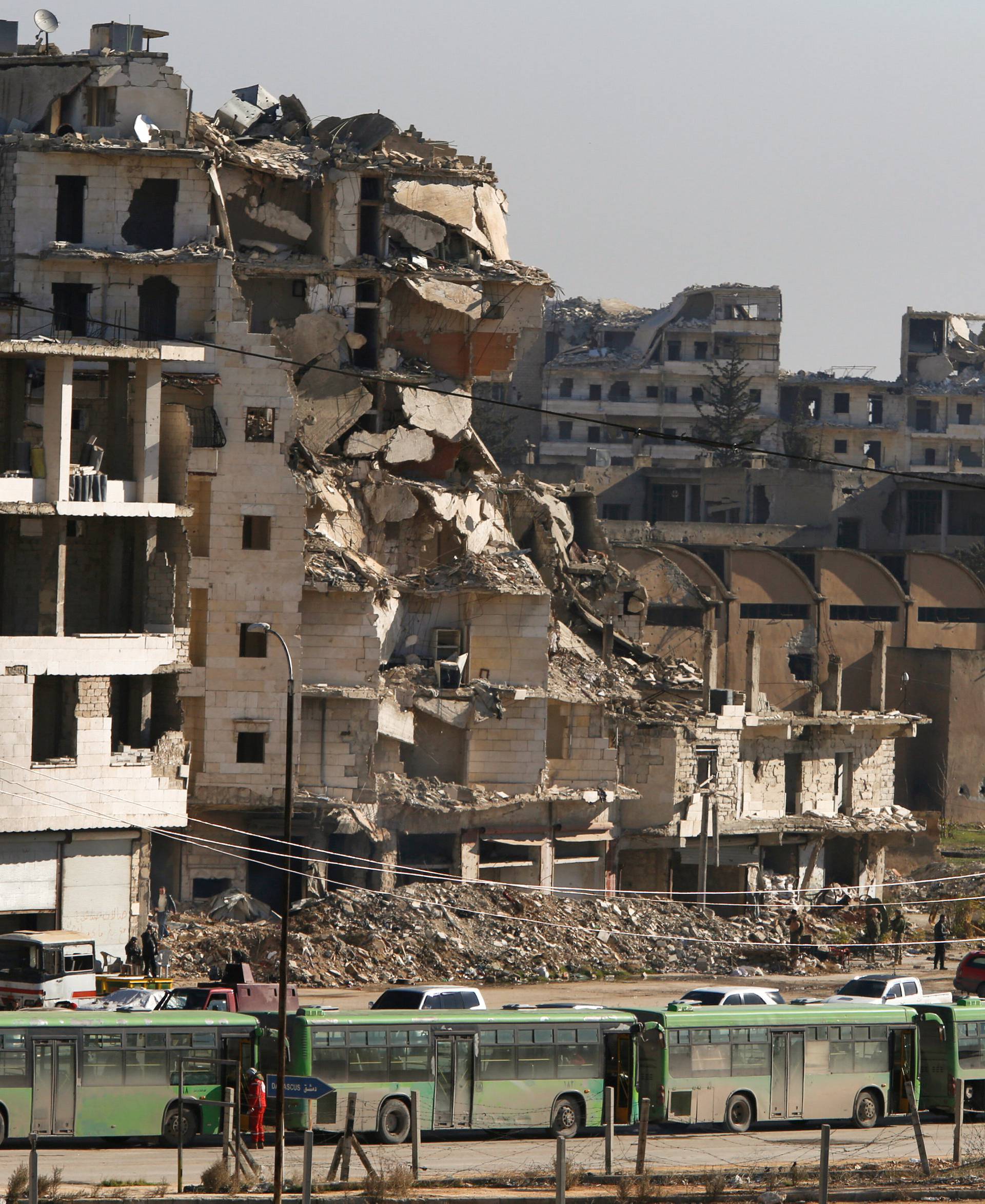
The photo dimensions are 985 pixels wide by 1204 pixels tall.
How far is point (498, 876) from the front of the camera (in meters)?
47.9

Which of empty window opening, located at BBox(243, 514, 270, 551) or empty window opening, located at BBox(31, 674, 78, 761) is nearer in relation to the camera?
empty window opening, located at BBox(31, 674, 78, 761)

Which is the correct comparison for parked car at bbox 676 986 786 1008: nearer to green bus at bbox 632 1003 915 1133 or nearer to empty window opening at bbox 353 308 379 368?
green bus at bbox 632 1003 915 1133

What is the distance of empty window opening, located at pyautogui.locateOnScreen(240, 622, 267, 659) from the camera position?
4338 centimetres

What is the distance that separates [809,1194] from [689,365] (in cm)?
7380

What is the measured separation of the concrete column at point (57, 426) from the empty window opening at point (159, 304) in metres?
4.06

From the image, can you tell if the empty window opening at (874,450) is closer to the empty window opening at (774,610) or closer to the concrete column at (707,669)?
the empty window opening at (774,610)

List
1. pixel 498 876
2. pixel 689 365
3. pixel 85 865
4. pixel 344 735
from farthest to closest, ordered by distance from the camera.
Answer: pixel 689 365, pixel 498 876, pixel 344 735, pixel 85 865

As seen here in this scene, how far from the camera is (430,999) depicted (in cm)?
2866

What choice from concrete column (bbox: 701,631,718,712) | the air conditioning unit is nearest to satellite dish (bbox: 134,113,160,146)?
the air conditioning unit

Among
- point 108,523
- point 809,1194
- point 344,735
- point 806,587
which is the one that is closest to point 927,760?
point 806,587

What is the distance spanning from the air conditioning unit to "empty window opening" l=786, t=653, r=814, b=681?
22.1m

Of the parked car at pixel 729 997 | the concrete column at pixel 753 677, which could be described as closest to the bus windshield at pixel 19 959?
the parked car at pixel 729 997

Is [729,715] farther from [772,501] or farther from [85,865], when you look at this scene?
[772,501]

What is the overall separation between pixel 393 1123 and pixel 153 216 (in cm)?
2297
